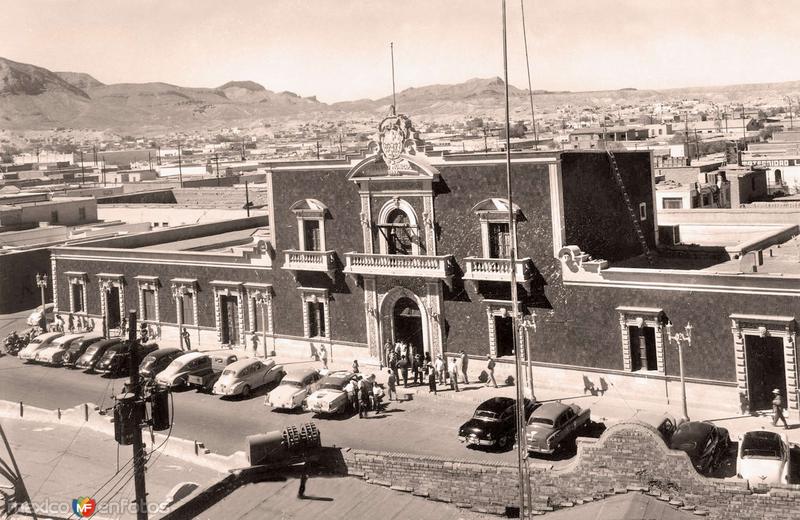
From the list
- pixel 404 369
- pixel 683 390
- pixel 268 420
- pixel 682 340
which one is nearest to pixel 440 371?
pixel 404 369

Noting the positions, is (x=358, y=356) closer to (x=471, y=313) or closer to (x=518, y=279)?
(x=471, y=313)

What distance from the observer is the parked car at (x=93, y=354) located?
43.1m

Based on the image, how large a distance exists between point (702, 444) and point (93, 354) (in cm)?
2925

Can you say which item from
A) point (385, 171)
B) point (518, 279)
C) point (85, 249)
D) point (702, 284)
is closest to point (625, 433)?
point (702, 284)

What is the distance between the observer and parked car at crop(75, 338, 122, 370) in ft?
141

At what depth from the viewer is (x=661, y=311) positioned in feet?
108

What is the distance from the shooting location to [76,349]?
44.6m

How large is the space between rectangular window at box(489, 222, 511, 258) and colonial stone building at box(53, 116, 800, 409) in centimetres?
6

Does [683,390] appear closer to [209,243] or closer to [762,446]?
[762,446]

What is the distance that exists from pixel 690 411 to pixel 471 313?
10.1m

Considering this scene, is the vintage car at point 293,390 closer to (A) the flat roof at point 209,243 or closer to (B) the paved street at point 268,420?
(B) the paved street at point 268,420

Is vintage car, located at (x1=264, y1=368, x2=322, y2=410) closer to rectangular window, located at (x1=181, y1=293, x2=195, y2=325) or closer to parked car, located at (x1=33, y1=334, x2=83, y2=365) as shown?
rectangular window, located at (x1=181, y1=293, x2=195, y2=325)

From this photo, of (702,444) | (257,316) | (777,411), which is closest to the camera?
(702,444)

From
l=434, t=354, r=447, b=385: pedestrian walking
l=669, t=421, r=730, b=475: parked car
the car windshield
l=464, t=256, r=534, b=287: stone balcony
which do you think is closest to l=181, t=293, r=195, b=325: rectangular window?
l=434, t=354, r=447, b=385: pedestrian walking
